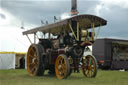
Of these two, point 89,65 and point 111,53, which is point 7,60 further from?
point 89,65

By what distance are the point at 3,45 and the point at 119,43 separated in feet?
30.3

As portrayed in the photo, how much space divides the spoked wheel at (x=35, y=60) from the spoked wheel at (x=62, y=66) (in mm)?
1391

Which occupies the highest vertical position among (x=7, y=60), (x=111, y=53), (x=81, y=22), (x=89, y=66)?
(x=81, y=22)

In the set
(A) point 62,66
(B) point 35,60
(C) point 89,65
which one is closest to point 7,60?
(B) point 35,60

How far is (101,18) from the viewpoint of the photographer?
11195mm

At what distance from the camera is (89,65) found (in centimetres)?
1142

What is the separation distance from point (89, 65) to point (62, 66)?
1457 millimetres

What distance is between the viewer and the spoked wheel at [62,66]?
10.1 metres

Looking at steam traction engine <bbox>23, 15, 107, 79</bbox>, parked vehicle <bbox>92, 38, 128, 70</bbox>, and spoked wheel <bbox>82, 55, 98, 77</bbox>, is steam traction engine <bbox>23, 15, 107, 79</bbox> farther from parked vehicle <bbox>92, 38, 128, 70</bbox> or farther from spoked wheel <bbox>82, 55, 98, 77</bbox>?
parked vehicle <bbox>92, 38, 128, 70</bbox>

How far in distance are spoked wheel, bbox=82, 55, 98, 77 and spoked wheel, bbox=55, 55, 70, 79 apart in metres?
1.27

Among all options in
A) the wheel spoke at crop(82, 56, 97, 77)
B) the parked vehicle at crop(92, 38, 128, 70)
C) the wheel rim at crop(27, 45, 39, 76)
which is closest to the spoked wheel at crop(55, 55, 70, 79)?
the wheel spoke at crop(82, 56, 97, 77)

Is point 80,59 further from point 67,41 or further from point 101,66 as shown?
point 101,66

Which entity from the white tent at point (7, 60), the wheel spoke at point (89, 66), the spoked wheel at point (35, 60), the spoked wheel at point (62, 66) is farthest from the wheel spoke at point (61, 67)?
the white tent at point (7, 60)

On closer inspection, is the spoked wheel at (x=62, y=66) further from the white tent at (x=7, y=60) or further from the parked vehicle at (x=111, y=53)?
the white tent at (x=7, y=60)
